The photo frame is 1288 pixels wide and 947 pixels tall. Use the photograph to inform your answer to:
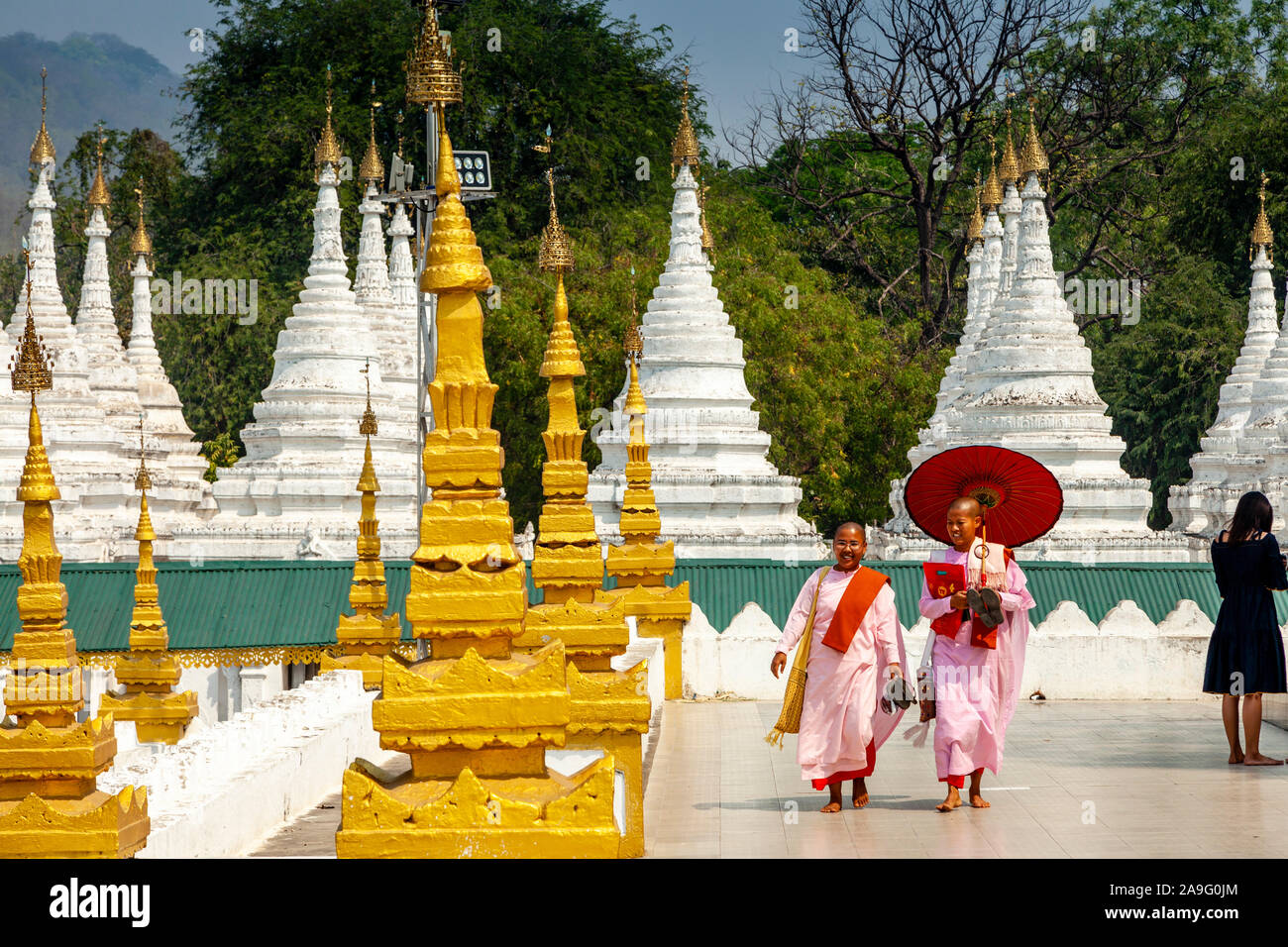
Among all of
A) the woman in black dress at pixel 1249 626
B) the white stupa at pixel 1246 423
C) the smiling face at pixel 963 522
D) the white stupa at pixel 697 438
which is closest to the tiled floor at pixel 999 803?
the woman in black dress at pixel 1249 626

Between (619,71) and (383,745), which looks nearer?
(383,745)

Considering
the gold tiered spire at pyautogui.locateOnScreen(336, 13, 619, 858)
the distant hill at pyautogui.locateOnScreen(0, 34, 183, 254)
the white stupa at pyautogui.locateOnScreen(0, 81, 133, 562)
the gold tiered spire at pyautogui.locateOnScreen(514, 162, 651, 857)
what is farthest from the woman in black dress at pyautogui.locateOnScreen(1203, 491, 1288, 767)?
the distant hill at pyautogui.locateOnScreen(0, 34, 183, 254)

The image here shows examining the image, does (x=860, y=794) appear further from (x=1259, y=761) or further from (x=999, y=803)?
(x=1259, y=761)

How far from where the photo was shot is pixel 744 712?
59.1 feet

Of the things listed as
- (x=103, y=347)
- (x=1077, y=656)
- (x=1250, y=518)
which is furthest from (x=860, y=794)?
(x=103, y=347)

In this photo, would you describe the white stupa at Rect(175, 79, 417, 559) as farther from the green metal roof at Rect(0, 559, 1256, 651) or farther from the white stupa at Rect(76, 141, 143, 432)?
the white stupa at Rect(76, 141, 143, 432)

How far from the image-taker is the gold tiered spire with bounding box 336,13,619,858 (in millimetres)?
7145

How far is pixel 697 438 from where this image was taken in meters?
27.9

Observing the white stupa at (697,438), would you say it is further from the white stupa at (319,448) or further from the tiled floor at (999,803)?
the tiled floor at (999,803)

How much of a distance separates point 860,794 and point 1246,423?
26.2 m

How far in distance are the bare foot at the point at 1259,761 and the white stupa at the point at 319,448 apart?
53.2 ft

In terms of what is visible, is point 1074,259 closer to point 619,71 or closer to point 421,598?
point 619,71
